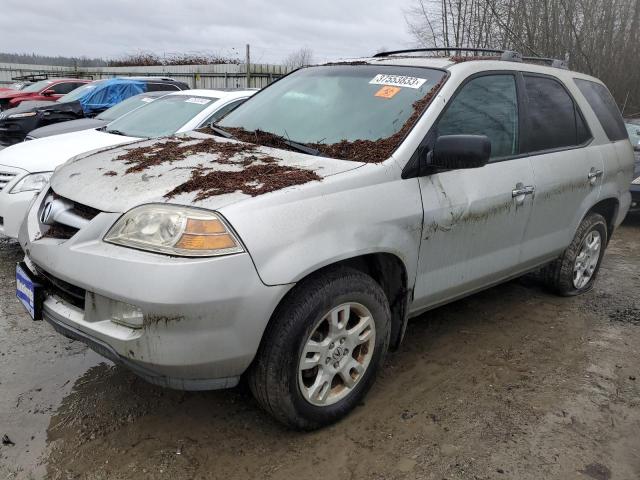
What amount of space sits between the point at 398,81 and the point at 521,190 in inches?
39.2

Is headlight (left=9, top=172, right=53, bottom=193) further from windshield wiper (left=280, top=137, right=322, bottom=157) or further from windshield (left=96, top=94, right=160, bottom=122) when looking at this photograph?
windshield (left=96, top=94, right=160, bottom=122)

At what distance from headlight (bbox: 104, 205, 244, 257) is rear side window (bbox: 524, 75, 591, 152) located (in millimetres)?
2266

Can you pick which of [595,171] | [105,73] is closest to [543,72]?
[595,171]

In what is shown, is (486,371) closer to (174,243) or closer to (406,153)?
(406,153)

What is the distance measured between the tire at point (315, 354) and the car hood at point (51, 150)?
111 inches

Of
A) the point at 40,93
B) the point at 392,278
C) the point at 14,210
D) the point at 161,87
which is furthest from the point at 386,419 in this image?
the point at 40,93

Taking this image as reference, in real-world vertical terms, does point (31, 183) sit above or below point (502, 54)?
below

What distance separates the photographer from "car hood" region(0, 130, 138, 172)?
184 inches

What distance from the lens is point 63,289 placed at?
239 centimetres

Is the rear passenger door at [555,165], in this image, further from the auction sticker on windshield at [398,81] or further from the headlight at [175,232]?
the headlight at [175,232]

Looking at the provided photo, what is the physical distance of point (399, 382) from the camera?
3.07 m

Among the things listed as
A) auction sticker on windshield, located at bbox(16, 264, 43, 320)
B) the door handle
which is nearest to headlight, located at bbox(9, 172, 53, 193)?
auction sticker on windshield, located at bbox(16, 264, 43, 320)

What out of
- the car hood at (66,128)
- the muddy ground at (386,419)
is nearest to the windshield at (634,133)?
the muddy ground at (386,419)

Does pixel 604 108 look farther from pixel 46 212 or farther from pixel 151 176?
pixel 46 212
